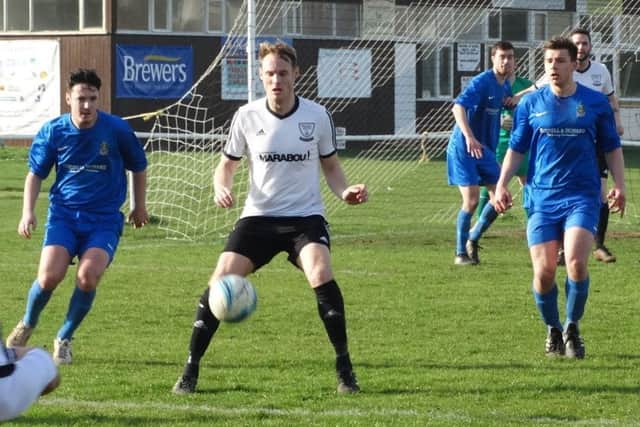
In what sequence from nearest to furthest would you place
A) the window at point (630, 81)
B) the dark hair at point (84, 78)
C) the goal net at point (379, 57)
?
1. the dark hair at point (84, 78)
2. the goal net at point (379, 57)
3. the window at point (630, 81)

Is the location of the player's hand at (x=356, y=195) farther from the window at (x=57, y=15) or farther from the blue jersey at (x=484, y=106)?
the window at (x=57, y=15)

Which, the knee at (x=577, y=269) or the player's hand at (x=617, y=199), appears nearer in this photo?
the knee at (x=577, y=269)

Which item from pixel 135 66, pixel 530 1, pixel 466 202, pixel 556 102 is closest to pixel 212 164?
pixel 466 202

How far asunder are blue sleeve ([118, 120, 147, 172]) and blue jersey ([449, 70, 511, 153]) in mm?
5087

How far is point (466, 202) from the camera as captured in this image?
46.2ft

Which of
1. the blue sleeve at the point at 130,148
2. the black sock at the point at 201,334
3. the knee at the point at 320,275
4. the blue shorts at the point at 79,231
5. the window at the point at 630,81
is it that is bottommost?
the black sock at the point at 201,334

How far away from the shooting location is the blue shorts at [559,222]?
8.93 meters

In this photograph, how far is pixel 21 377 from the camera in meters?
3.74

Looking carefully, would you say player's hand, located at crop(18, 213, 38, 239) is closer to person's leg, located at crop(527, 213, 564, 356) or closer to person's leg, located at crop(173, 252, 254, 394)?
person's leg, located at crop(173, 252, 254, 394)

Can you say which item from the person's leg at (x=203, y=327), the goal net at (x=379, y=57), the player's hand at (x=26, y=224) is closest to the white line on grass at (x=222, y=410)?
the person's leg at (x=203, y=327)

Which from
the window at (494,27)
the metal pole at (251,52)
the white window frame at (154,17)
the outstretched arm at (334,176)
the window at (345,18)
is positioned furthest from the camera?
the window at (494,27)

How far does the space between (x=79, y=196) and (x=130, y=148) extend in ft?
1.41

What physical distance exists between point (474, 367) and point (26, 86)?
98.9ft

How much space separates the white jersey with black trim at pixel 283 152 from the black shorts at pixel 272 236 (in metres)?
0.05
